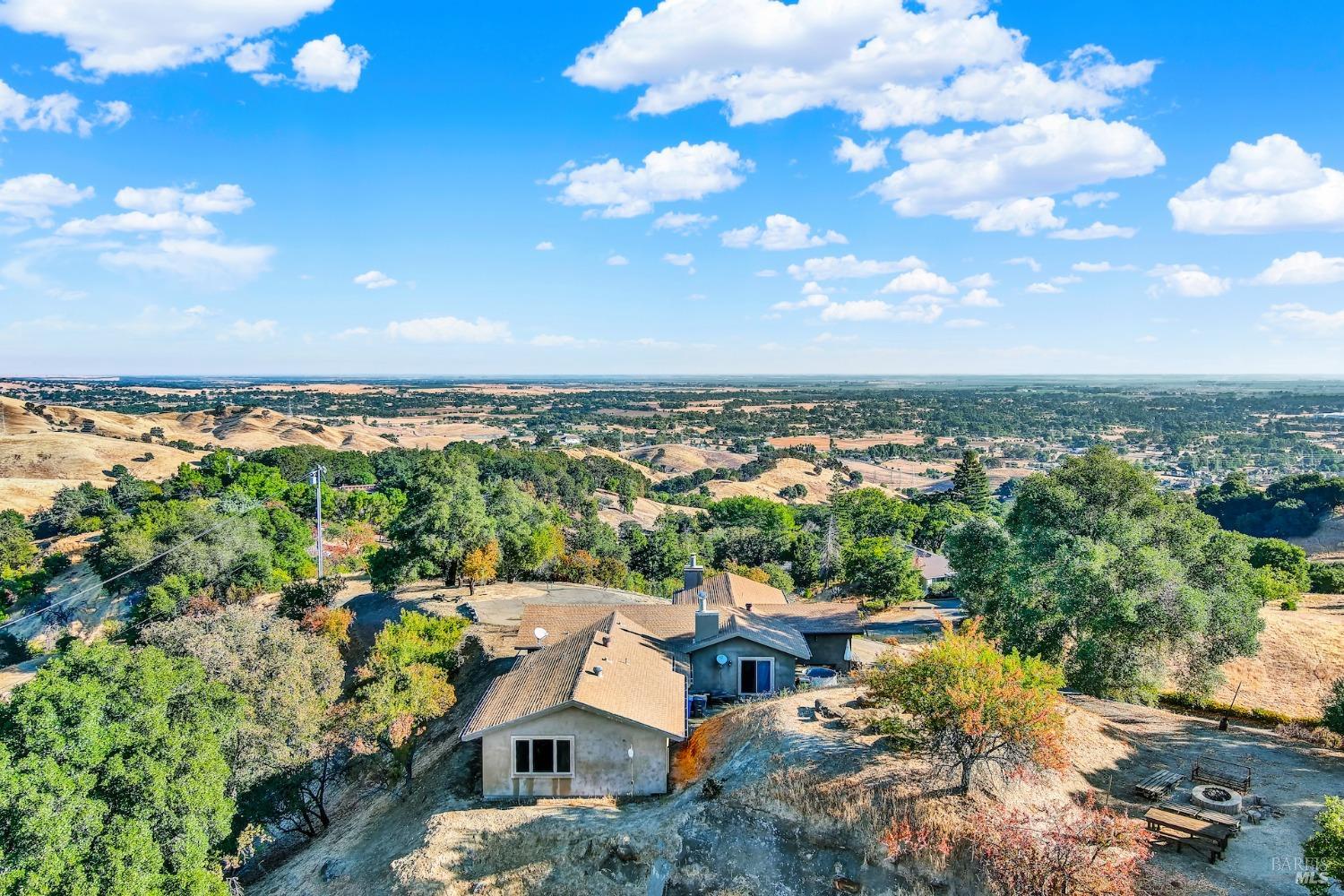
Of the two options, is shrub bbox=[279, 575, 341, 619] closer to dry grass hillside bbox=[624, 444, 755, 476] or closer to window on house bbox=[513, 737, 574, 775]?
window on house bbox=[513, 737, 574, 775]

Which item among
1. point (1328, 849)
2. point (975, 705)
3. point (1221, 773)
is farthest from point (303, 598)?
point (1328, 849)

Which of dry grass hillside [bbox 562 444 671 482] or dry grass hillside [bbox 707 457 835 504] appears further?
dry grass hillside [bbox 562 444 671 482]

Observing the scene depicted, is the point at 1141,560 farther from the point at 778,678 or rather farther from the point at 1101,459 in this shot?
the point at 778,678

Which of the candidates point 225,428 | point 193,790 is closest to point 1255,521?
point 193,790

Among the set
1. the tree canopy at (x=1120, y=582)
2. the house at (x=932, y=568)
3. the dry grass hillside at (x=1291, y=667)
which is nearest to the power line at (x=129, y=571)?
the tree canopy at (x=1120, y=582)

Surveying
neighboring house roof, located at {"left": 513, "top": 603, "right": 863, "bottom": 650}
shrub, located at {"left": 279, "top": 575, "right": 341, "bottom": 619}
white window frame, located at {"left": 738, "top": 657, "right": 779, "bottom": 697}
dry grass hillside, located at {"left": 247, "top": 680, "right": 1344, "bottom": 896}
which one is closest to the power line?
shrub, located at {"left": 279, "top": 575, "right": 341, "bottom": 619}

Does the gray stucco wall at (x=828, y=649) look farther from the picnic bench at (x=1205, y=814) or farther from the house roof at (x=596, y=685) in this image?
the picnic bench at (x=1205, y=814)
